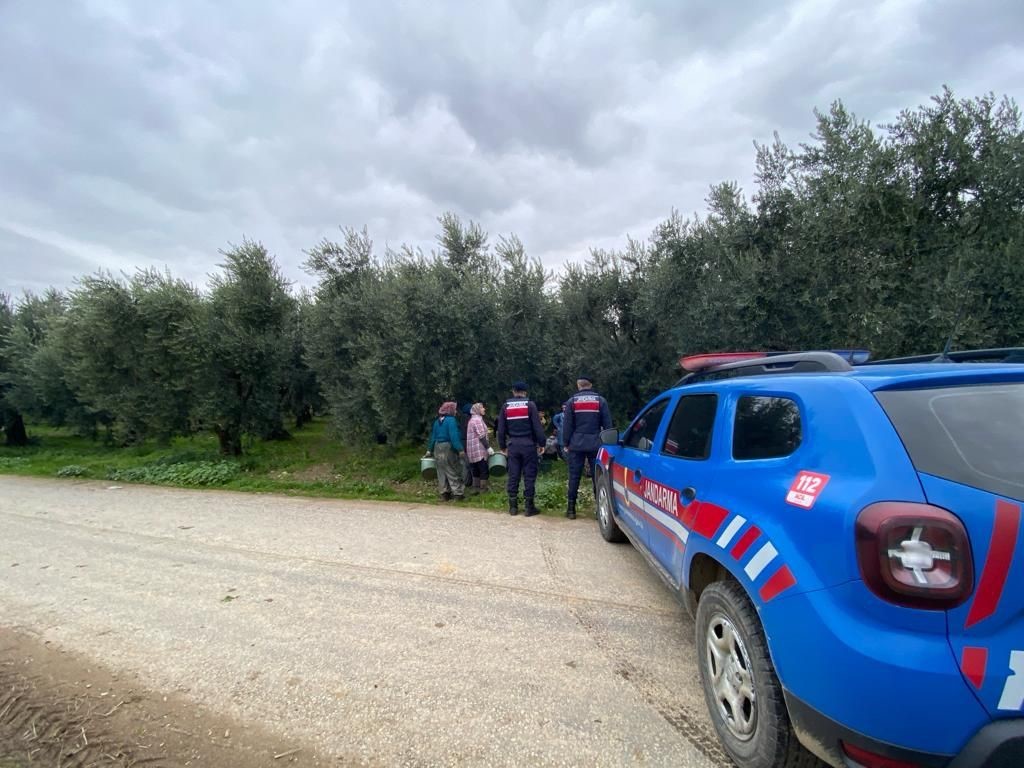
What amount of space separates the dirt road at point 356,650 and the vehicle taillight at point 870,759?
834 millimetres

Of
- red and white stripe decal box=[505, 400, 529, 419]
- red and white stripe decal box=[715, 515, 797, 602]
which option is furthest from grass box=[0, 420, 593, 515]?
red and white stripe decal box=[715, 515, 797, 602]

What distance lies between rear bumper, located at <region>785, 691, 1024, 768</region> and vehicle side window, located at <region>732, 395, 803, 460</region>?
1.01m

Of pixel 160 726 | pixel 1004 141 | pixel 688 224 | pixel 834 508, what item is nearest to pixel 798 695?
pixel 834 508

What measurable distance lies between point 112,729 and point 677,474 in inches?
139

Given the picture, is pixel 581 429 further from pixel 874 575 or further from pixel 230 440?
pixel 230 440

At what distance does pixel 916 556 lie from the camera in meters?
1.68

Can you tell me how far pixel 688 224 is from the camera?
10570mm

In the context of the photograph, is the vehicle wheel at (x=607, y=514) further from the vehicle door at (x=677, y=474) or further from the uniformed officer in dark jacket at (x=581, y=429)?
the vehicle door at (x=677, y=474)

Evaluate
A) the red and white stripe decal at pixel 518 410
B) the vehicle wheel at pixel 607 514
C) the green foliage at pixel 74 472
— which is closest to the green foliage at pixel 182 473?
the green foliage at pixel 74 472

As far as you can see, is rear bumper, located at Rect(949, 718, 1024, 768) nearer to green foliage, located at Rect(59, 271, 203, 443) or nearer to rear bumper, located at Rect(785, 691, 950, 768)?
rear bumper, located at Rect(785, 691, 950, 768)

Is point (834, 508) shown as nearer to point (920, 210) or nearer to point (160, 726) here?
point (160, 726)

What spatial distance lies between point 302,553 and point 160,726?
2.95 metres

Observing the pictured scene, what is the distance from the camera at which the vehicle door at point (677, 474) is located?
310 centimetres

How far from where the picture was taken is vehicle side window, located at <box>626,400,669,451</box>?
4.24 metres
